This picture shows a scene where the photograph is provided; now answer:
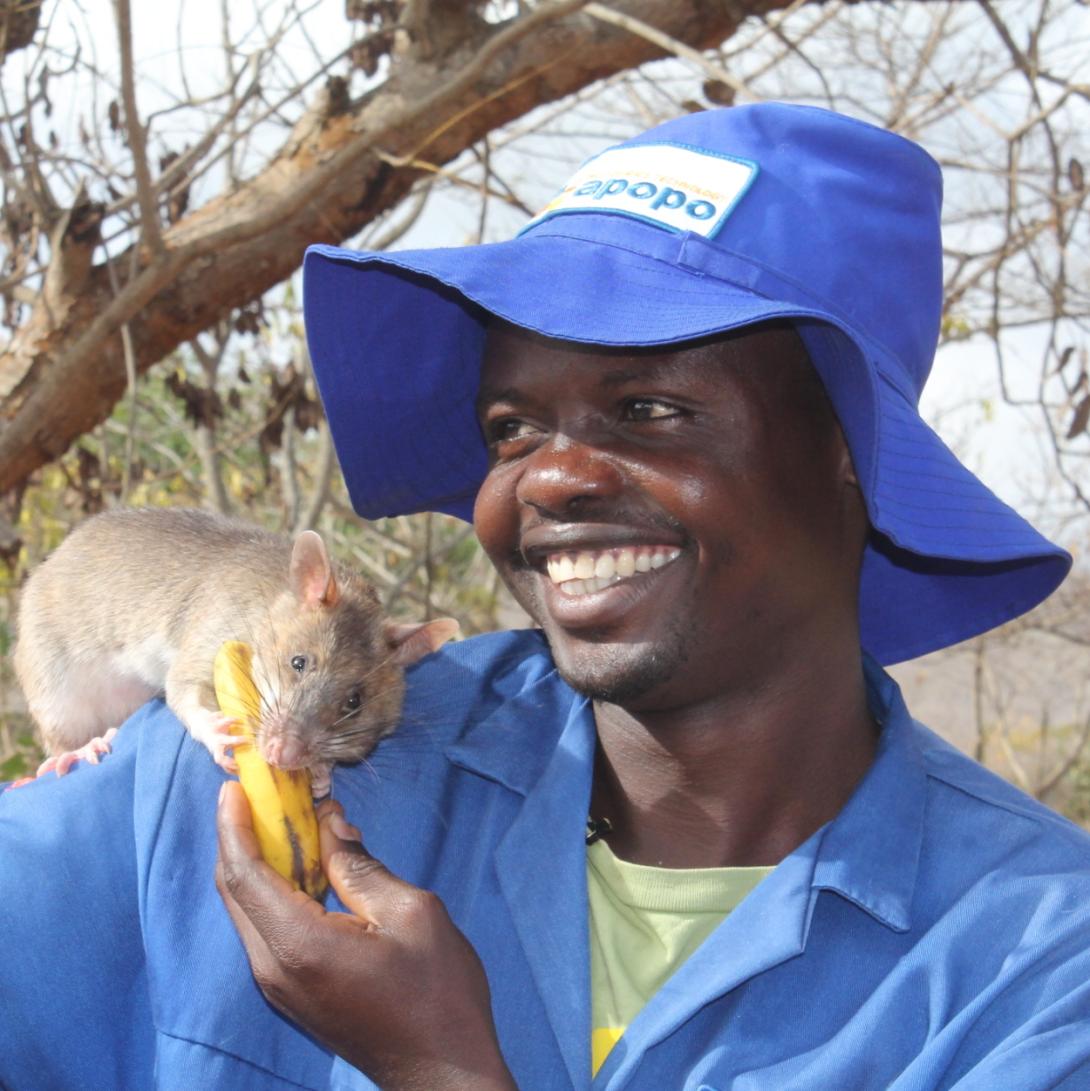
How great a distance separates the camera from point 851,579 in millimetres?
2354

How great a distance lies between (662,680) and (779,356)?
51cm

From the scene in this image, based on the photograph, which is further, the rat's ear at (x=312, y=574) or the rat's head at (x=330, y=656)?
the rat's ear at (x=312, y=574)

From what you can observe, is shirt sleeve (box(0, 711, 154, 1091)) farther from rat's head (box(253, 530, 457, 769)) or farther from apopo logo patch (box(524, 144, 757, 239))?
apopo logo patch (box(524, 144, 757, 239))

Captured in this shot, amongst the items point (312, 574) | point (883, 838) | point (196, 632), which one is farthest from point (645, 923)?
point (196, 632)

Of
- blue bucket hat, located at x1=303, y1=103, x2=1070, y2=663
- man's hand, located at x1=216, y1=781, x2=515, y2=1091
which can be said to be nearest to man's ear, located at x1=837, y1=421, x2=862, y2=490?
blue bucket hat, located at x1=303, y1=103, x2=1070, y2=663

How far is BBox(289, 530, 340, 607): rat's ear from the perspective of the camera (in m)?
3.32

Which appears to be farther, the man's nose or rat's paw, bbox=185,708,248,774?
rat's paw, bbox=185,708,248,774

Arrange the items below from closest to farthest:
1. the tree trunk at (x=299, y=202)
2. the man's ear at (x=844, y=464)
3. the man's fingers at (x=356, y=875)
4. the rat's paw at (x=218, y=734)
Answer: the man's fingers at (x=356, y=875), the man's ear at (x=844, y=464), the rat's paw at (x=218, y=734), the tree trunk at (x=299, y=202)

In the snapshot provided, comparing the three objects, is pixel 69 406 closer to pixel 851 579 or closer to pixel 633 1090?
pixel 851 579

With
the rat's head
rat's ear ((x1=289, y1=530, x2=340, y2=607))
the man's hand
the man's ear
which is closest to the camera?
the man's hand

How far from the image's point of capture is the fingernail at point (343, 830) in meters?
2.03

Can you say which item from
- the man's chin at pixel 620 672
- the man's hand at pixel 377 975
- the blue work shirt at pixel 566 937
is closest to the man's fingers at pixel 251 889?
the man's hand at pixel 377 975

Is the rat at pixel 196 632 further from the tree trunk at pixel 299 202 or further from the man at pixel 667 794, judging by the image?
the man at pixel 667 794

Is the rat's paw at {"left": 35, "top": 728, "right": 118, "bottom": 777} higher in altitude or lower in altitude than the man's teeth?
lower
